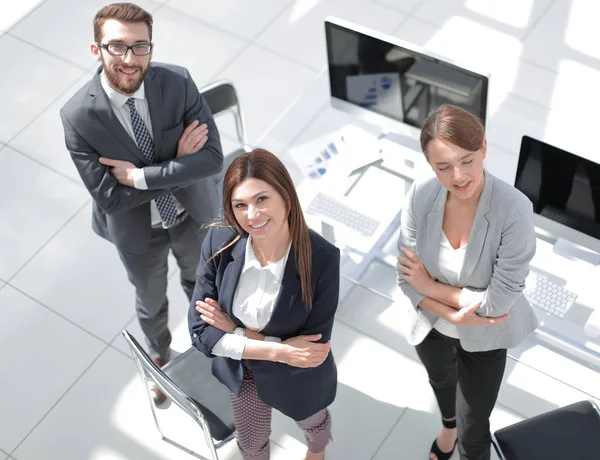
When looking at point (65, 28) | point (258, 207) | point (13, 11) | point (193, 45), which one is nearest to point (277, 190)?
point (258, 207)

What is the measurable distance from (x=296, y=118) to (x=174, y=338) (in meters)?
1.33

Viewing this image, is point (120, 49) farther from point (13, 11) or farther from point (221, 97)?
point (13, 11)

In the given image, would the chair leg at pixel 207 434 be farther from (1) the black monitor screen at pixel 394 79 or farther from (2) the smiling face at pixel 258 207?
(1) the black monitor screen at pixel 394 79

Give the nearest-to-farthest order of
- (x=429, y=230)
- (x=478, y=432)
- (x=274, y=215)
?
(x=274, y=215), (x=429, y=230), (x=478, y=432)

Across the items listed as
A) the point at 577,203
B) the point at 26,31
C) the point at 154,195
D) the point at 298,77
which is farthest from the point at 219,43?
the point at 577,203

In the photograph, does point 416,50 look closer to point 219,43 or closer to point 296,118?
point 296,118

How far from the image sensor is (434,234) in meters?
3.15

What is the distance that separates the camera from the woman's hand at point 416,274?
3.26m

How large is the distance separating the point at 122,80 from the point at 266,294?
1040 millimetres

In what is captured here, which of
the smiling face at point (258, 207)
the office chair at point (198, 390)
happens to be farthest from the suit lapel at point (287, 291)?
the office chair at point (198, 390)

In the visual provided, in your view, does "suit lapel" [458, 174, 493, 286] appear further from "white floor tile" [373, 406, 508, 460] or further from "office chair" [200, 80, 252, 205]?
"office chair" [200, 80, 252, 205]

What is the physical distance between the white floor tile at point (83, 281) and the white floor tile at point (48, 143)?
0.45 meters

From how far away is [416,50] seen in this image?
151 inches

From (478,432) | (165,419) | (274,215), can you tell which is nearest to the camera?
(274,215)
